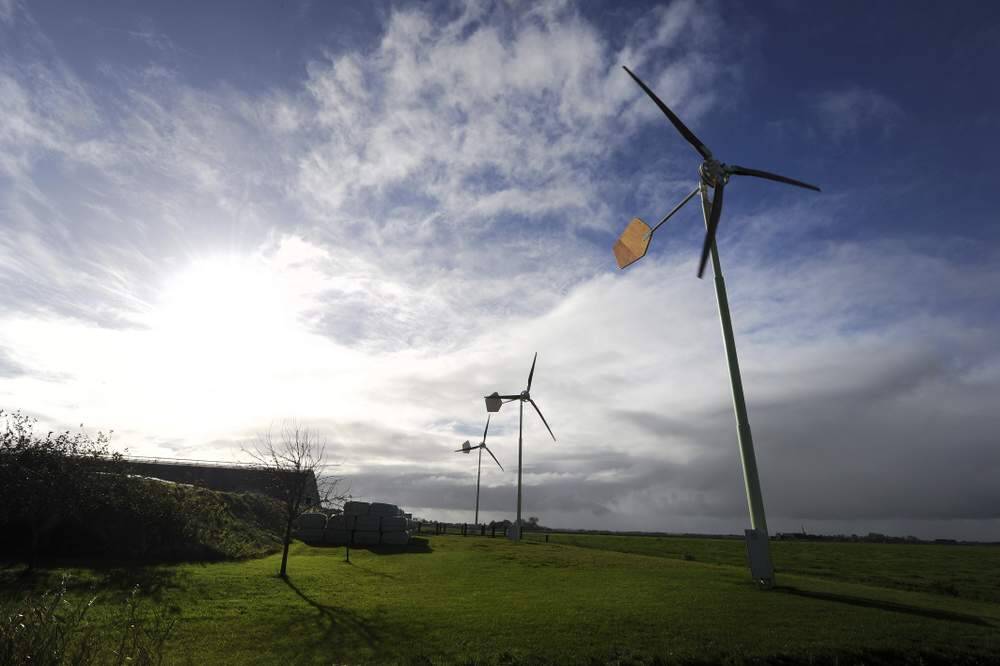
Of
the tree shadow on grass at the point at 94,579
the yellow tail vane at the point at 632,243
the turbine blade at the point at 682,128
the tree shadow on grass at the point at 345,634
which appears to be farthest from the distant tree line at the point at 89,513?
the turbine blade at the point at 682,128

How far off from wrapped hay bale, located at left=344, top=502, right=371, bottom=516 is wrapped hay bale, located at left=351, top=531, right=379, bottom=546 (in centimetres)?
241

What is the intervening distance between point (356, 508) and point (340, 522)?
7.51 feet

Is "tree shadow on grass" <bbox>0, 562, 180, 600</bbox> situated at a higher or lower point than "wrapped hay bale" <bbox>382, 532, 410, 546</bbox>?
lower

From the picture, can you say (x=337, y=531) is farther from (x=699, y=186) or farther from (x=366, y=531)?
(x=699, y=186)

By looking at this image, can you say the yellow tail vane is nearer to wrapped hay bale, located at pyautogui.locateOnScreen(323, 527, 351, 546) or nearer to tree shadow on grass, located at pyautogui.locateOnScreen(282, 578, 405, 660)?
tree shadow on grass, located at pyautogui.locateOnScreen(282, 578, 405, 660)

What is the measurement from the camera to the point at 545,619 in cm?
1947

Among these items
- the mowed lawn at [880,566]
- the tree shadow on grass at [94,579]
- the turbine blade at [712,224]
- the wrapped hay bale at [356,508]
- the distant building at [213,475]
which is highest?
the turbine blade at [712,224]

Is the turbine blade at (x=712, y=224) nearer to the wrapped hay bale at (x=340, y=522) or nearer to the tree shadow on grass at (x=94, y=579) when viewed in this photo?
the tree shadow on grass at (x=94, y=579)

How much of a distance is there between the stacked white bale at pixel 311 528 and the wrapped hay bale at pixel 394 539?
778 cm

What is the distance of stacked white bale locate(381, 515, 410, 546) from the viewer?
54.9 meters

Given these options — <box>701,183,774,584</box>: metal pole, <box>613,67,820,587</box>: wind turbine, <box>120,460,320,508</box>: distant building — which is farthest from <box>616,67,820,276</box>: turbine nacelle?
<box>120,460,320,508</box>: distant building

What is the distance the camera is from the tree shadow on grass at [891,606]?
20828 mm

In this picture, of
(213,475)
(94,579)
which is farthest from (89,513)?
(213,475)

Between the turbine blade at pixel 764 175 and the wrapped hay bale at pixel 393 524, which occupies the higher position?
the turbine blade at pixel 764 175
